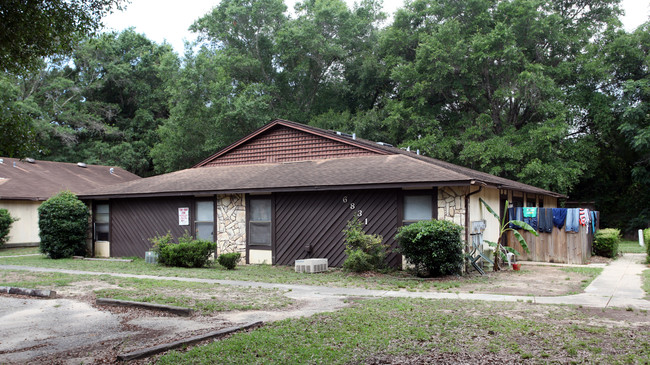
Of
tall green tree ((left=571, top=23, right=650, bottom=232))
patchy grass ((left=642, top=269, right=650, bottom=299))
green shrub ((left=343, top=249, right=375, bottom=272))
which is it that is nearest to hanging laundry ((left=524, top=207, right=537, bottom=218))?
patchy grass ((left=642, top=269, right=650, bottom=299))

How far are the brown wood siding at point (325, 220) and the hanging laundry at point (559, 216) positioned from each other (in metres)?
5.71

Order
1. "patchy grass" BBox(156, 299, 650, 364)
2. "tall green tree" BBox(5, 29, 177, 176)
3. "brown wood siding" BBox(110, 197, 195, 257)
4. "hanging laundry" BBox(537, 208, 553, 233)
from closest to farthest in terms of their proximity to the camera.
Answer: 1. "patchy grass" BBox(156, 299, 650, 364)
2. "hanging laundry" BBox(537, 208, 553, 233)
3. "brown wood siding" BBox(110, 197, 195, 257)
4. "tall green tree" BBox(5, 29, 177, 176)

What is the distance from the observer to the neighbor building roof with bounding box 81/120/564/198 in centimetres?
1447

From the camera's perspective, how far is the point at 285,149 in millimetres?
20062

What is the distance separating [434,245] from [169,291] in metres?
6.15

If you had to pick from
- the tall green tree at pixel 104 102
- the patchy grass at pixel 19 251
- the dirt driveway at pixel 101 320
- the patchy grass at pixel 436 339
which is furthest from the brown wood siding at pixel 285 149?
the tall green tree at pixel 104 102

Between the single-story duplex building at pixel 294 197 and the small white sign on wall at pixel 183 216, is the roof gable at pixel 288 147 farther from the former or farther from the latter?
the small white sign on wall at pixel 183 216

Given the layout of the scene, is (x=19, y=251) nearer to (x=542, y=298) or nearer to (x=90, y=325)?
(x=90, y=325)

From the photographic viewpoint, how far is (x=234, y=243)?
1702 centimetres

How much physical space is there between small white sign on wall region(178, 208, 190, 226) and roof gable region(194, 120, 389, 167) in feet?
12.2

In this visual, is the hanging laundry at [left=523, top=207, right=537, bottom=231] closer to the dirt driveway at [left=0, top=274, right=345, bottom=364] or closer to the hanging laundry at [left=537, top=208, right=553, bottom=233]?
the hanging laundry at [left=537, top=208, right=553, bottom=233]

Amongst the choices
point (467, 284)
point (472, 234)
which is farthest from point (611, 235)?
point (467, 284)

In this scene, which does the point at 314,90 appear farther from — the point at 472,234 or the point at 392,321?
the point at 392,321

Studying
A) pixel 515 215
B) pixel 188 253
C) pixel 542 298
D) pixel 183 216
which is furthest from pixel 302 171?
pixel 542 298
